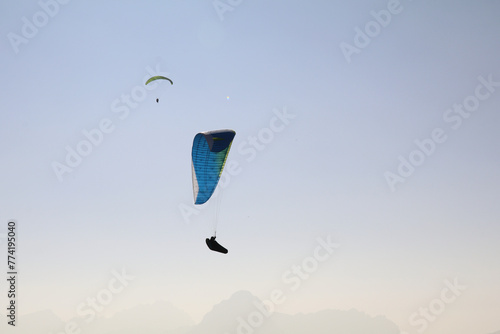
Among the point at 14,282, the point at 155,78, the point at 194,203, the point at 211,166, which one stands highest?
the point at 155,78

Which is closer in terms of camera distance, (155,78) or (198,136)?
(198,136)

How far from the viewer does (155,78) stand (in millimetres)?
51969

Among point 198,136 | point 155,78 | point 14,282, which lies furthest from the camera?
point 14,282

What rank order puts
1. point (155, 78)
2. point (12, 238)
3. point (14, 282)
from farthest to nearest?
point (14, 282), point (12, 238), point (155, 78)

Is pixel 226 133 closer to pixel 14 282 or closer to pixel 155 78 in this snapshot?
pixel 155 78

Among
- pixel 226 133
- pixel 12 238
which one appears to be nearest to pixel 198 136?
pixel 226 133

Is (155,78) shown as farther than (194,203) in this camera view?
Yes

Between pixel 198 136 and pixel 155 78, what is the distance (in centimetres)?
1033

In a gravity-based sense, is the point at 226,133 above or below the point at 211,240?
above

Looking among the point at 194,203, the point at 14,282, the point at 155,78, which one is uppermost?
the point at 155,78

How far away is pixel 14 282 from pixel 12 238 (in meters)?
9.39

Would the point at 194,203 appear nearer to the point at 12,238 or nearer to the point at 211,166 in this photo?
the point at 211,166

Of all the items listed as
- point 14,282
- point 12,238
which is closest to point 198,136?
point 12,238

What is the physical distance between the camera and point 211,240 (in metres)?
46.7
